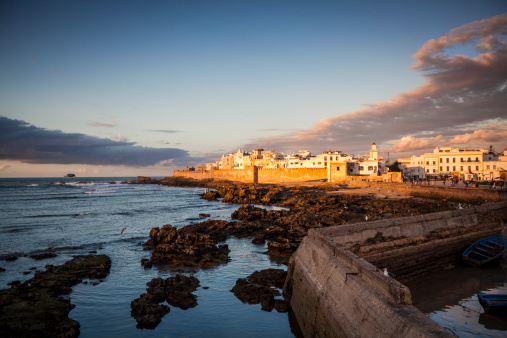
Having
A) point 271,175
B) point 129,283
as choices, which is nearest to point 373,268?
point 129,283

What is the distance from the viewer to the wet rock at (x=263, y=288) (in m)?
10.1

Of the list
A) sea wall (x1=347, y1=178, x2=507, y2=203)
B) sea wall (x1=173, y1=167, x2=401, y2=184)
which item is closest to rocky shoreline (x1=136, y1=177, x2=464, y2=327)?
sea wall (x1=347, y1=178, x2=507, y2=203)

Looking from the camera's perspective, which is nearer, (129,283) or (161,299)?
(161,299)

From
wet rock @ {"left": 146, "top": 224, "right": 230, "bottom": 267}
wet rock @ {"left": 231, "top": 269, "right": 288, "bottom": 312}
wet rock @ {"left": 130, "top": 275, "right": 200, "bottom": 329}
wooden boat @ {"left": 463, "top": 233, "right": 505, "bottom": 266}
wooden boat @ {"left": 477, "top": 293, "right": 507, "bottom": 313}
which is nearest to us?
wooden boat @ {"left": 477, "top": 293, "right": 507, "bottom": 313}

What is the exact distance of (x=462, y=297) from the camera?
34.7 feet

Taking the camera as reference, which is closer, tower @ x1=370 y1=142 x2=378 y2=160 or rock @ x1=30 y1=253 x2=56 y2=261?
→ rock @ x1=30 y1=253 x2=56 y2=261

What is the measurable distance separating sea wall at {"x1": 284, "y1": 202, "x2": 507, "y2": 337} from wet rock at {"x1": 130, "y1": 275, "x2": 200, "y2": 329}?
12.1 ft

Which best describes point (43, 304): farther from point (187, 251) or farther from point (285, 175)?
point (285, 175)

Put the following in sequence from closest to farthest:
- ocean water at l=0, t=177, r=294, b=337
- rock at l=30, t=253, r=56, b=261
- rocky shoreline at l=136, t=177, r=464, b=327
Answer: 1. ocean water at l=0, t=177, r=294, b=337
2. rocky shoreline at l=136, t=177, r=464, b=327
3. rock at l=30, t=253, r=56, b=261

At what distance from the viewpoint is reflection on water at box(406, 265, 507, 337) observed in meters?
8.42

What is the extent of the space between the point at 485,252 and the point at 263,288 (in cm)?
1080

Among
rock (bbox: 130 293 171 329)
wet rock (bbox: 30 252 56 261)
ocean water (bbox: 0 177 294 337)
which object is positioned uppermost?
rock (bbox: 130 293 171 329)

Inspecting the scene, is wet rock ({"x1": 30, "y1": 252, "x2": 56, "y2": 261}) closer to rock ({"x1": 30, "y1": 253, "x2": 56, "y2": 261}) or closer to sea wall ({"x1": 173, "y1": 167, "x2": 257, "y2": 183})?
rock ({"x1": 30, "y1": 253, "x2": 56, "y2": 261})

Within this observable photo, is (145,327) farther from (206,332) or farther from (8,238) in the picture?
(8,238)
